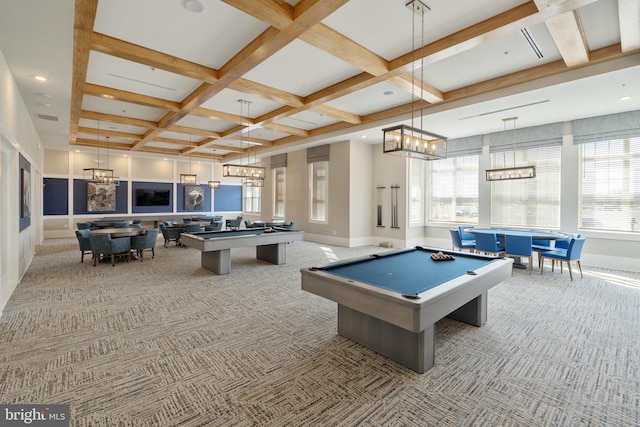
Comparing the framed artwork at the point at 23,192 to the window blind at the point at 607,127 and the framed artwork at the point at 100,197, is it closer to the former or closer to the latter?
the framed artwork at the point at 100,197

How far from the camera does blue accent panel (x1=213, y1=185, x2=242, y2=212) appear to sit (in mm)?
14805

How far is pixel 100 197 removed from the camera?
1179 cm

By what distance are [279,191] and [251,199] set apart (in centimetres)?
318

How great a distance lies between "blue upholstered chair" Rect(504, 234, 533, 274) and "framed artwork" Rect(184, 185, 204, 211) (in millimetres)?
12577

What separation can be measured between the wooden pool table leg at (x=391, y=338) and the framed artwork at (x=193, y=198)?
40.9 ft

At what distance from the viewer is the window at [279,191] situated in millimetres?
11974

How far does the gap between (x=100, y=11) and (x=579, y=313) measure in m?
7.11

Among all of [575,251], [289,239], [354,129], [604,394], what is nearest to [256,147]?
[354,129]

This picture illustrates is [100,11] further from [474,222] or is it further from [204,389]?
[474,222]

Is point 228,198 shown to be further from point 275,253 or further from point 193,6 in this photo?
point 193,6

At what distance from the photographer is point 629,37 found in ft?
12.3

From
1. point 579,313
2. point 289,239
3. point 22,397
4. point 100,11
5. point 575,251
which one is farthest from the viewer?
point 289,239

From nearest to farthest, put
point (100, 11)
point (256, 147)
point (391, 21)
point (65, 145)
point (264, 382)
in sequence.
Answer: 1. point (264, 382)
2. point (100, 11)
3. point (391, 21)
4. point (65, 145)
5. point (256, 147)

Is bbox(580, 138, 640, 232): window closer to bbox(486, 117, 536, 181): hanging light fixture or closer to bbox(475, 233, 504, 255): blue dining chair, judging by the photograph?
bbox(486, 117, 536, 181): hanging light fixture
